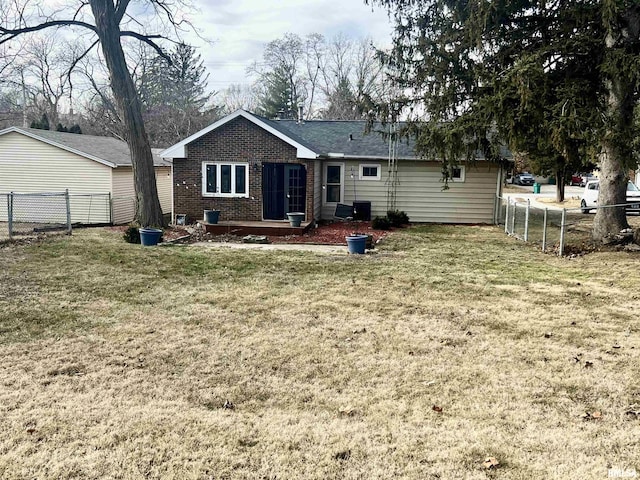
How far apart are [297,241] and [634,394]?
9.77 metres

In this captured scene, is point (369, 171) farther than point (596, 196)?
No

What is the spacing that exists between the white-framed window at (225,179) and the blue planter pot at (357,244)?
5.47 m

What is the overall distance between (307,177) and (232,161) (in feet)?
7.62

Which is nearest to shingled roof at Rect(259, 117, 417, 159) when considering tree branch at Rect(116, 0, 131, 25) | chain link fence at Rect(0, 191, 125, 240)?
A: tree branch at Rect(116, 0, 131, 25)

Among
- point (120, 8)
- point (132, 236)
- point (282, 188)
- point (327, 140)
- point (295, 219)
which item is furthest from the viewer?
point (327, 140)

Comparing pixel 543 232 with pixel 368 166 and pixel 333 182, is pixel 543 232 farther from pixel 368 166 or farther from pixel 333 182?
pixel 333 182

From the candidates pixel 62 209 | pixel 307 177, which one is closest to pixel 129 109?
pixel 62 209

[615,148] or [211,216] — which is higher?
[615,148]

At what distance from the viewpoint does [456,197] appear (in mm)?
18141

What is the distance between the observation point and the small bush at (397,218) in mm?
16672

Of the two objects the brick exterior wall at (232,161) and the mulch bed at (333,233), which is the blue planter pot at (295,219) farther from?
the brick exterior wall at (232,161)

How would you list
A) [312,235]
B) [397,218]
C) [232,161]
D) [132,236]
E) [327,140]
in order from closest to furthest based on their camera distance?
[132,236]
[312,235]
[232,161]
[397,218]
[327,140]

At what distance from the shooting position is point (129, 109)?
1520 centimetres

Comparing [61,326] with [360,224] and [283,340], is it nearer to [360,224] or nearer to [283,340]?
[283,340]
